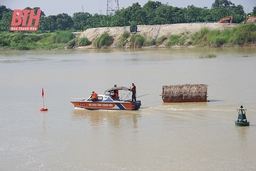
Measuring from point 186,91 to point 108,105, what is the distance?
13.8 ft

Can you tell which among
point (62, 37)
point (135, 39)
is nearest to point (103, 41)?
point (135, 39)

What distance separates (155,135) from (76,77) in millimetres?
23074

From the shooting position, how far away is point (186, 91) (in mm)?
27766

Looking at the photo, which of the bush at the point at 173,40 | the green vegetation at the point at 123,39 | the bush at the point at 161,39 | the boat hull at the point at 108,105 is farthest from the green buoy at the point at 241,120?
the green vegetation at the point at 123,39

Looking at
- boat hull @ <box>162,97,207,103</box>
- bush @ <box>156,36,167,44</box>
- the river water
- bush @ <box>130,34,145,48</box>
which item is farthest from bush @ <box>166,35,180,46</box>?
boat hull @ <box>162,97,207,103</box>

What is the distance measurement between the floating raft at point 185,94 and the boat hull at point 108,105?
7.00 ft

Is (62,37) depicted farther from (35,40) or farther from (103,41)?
(103,41)

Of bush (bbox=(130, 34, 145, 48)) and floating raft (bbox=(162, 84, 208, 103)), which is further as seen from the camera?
bush (bbox=(130, 34, 145, 48))

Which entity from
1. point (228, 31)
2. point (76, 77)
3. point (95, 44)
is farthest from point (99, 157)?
point (95, 44)

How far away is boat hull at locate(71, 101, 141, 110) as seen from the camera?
26125 millimetres

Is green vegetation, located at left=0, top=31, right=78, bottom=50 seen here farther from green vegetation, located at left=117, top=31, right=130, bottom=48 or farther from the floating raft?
the floating raft

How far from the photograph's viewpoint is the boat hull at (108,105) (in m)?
26.1

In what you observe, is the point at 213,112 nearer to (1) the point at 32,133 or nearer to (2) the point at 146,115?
(2) the point at 146,115

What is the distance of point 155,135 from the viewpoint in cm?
2111
